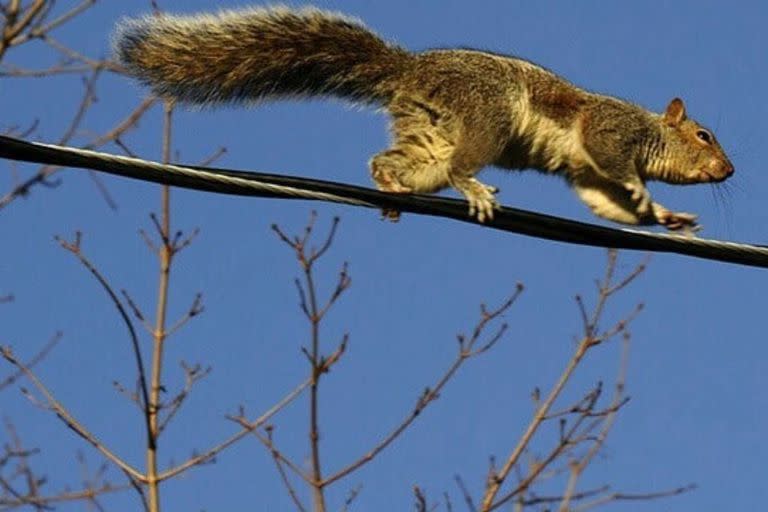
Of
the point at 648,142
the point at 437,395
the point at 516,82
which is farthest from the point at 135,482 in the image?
the point at 648,142

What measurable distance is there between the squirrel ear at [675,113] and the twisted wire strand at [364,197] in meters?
2.73

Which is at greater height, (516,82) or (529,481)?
(516,82)

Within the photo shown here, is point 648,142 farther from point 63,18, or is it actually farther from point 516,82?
point 63,18

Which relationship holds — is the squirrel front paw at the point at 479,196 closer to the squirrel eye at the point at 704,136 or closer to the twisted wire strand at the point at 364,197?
the twisted wire strand at the point at 364,197

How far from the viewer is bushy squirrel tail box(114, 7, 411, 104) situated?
17.3 feet

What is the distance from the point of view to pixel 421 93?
591 centimetres

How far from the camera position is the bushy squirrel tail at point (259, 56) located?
5266 millimetres

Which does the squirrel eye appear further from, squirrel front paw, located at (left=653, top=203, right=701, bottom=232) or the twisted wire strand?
the twisted wire strand

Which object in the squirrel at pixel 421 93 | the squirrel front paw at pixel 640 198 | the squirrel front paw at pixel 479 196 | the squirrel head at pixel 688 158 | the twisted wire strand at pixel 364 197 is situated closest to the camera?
the twisted wire strand at pixel 364 197

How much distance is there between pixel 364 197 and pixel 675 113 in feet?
10.5

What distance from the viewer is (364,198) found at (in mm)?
4066

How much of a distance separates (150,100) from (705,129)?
2.44m

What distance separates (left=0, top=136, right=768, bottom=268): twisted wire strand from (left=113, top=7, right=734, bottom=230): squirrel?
2.55 ft

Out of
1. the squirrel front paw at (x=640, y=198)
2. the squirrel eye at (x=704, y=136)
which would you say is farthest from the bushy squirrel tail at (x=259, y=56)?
the squirrel eye at (x=704, y=136)
